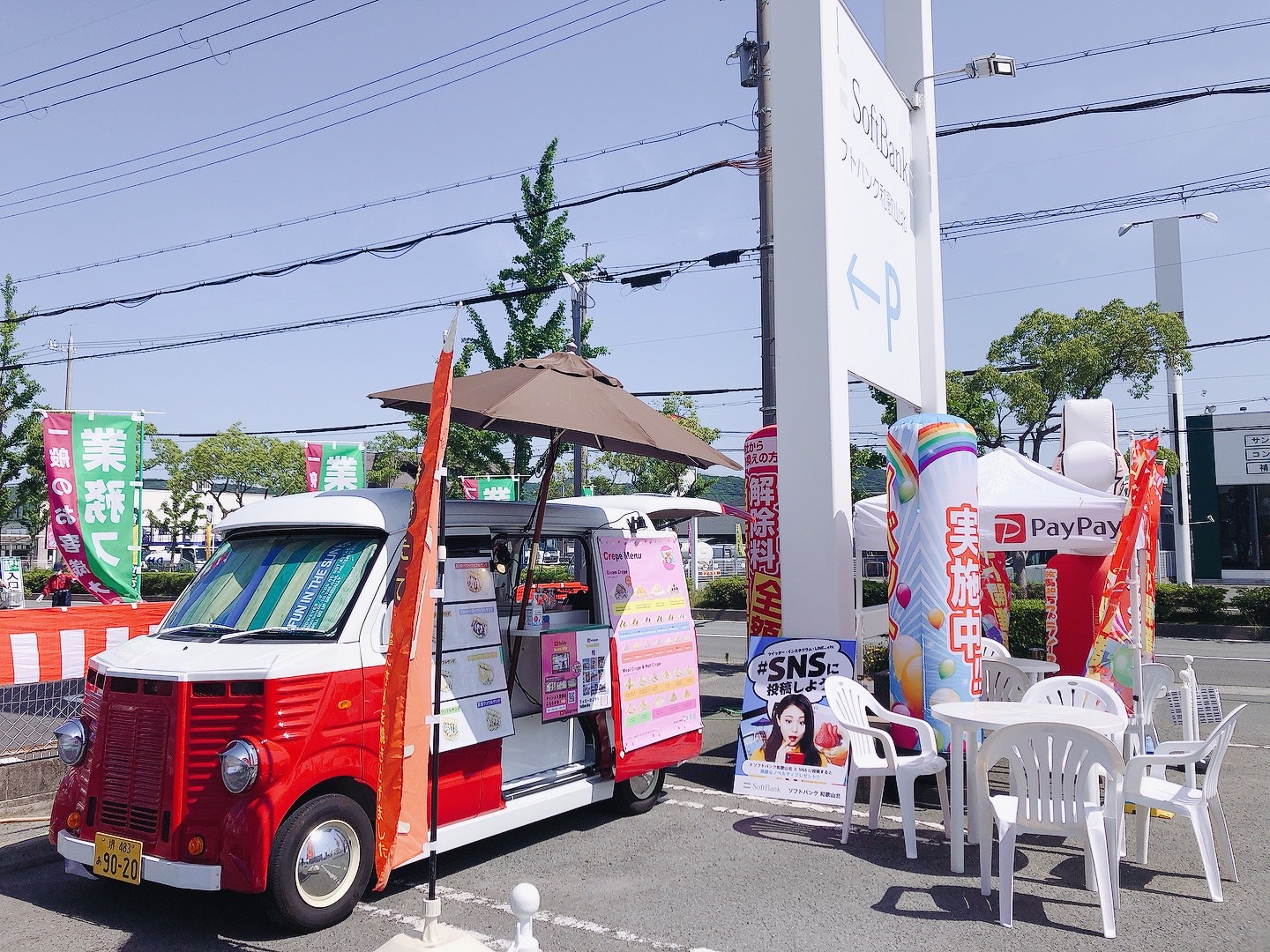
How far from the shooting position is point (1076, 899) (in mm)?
5047

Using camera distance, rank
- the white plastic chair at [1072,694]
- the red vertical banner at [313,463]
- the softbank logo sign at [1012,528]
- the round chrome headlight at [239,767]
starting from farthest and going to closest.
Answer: the red vertical banner at [313,463], the softbank logo sign at [1012,528], the white plastic chair at [1072,694], the round chrome headlight at [239,767]

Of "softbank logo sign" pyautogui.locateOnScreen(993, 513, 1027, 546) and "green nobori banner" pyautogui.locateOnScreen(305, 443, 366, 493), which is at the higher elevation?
"green nobori banner" pyautogui.locateOnScreen(305, 443, 366, 493)

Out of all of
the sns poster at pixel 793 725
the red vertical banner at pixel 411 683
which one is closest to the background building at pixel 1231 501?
the sns poster at pixel 793 725

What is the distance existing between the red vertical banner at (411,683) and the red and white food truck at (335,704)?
0.70 metres

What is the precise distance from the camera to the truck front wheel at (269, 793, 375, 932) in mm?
4348

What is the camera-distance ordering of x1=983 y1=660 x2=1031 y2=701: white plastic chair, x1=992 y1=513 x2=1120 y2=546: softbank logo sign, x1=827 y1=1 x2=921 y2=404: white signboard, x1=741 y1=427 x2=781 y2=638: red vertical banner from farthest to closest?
x1=741 y1=427 x2=781 y2=638: red vertical banner < x1=992 y1=513 x2=1120 y2=546: softbank logo sign < x1=983 y1=660 x2=1031 y2=701: white plastic chair < x1=827 y1=1 x2=921 y2=404: white signboard

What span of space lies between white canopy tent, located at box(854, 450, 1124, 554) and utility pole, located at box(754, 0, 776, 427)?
3289 millimetres

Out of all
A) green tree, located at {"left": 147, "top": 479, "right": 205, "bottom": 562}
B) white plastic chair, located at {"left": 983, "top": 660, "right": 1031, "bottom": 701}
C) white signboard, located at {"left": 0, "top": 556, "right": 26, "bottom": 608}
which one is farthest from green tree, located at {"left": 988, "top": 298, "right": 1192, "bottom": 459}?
green tree, located at {"left": 147, "top": 479, "right": 205, "bottom": 562}

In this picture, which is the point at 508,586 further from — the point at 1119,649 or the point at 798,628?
the point at 1119,649

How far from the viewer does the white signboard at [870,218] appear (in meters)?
7.58

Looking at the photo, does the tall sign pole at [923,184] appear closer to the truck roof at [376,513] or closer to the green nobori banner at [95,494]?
the truck roof at [376,513]

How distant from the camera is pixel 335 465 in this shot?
16.0 m

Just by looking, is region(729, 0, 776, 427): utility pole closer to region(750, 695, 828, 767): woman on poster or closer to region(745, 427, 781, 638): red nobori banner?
region(745, 427, 781, 638): red nobori banner

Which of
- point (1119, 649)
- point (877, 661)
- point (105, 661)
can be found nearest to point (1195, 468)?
point (877, 661)
